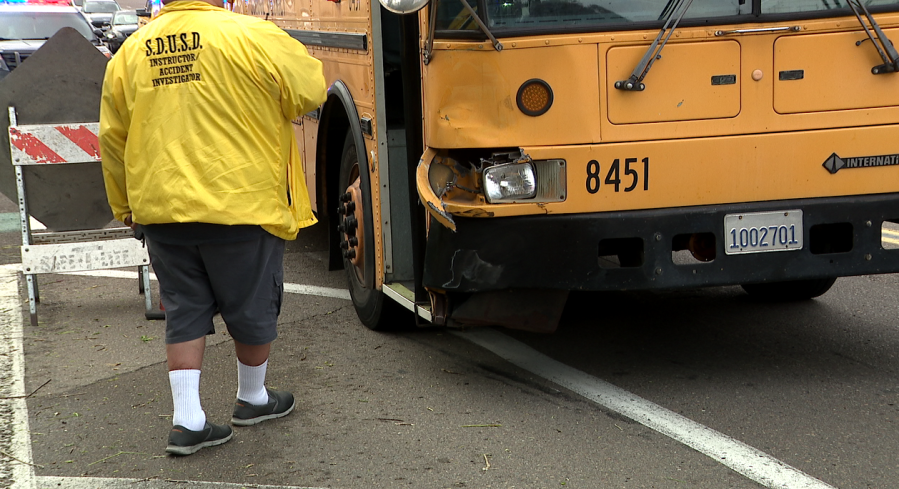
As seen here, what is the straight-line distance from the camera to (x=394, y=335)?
562cm

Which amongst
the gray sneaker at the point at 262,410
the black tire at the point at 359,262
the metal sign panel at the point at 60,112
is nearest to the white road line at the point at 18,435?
the gray sneaker at the point at 262,410

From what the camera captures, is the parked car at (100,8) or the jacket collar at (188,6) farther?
the parked car at (100,8)

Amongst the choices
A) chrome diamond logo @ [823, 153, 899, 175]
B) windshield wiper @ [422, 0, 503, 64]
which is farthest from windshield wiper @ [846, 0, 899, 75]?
windshield wiper @ [422, 0, 503, 64]

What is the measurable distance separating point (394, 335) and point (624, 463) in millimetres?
Answer: 2037

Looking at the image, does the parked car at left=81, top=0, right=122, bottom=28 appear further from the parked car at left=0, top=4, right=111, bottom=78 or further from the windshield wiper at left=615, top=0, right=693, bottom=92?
the windshield wiper at left=615, top=0, right=693, bottom=92

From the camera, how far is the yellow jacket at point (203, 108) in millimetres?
3863

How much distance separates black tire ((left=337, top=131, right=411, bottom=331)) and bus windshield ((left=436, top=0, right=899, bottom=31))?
1.40 meters

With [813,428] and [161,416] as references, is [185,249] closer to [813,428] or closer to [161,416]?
[161,416]

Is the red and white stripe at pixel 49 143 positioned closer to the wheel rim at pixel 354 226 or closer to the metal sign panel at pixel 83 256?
the metal sign panel at pixel 83 256

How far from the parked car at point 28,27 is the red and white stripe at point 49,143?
1143 cm

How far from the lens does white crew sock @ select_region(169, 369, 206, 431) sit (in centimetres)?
407

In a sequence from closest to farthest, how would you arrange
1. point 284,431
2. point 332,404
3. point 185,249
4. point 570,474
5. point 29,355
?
1. point 570,474
2. point 185,249
3. point 284,431
4. point 332,404
5. point 29,355

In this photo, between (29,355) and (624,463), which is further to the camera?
(29,355)

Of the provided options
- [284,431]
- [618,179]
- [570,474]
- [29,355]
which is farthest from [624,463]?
[29,355]
